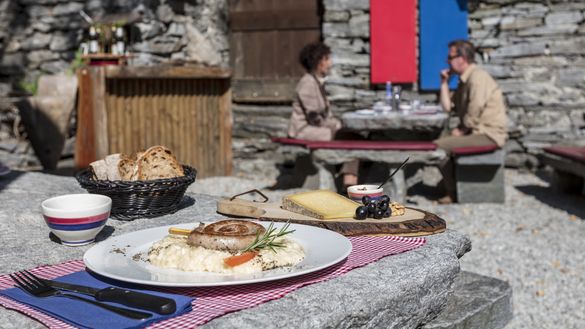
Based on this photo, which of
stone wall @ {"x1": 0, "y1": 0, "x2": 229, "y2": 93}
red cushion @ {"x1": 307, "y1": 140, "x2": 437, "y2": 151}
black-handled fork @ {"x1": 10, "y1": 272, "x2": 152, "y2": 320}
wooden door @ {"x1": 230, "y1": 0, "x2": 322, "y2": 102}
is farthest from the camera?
wooden door @ {"x1": 230, "y1": 0, "x2": 322, "y2": 102}

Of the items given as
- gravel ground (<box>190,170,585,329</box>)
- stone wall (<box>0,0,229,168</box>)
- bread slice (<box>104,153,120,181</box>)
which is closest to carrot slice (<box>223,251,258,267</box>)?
bread slice (<box>104,153,120,181</box>)

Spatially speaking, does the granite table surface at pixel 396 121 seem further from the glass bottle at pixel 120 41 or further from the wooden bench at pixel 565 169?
the glass bottle at pixel 120 41

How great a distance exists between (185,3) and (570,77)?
462cm

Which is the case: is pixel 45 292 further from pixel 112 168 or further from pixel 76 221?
Result: pixel 112 168

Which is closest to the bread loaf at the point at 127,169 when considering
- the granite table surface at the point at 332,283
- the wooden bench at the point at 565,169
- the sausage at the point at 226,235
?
the granite table surface at the point at 332,283

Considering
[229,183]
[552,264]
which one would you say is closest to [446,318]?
[552,264]

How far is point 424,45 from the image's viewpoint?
873cm

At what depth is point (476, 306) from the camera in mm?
2463

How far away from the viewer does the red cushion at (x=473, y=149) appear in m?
6.75

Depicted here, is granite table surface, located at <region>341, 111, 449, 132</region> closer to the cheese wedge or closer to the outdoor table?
the outdoor table

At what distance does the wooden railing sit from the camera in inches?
291

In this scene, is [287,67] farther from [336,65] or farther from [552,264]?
[552,264]

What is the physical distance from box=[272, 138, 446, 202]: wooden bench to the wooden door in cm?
217

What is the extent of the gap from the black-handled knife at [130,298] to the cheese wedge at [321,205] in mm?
868
